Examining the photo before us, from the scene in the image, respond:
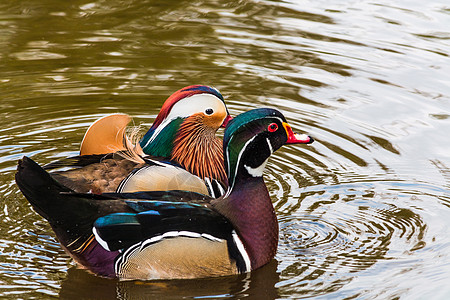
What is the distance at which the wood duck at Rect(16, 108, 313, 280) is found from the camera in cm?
620

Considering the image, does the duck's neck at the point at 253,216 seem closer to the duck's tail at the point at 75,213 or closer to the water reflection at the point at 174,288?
the water reflection at the point at 174,288

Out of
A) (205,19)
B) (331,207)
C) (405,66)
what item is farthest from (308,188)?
(205,19)

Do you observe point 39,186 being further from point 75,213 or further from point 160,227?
point 160,227

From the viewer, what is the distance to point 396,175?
7.96m

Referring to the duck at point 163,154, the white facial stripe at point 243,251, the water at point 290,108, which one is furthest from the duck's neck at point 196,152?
the white facial stripe at point 243,251

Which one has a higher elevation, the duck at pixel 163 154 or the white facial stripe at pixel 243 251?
the duck at pixel 163 154

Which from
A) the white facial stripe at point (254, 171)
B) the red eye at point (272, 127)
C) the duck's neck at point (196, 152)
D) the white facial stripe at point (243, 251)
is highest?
the red eye at point (272, 127)

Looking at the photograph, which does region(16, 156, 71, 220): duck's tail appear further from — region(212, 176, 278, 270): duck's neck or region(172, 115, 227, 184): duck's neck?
region(172, 115, 227, 184): duck's neck

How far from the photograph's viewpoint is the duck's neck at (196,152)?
773cm

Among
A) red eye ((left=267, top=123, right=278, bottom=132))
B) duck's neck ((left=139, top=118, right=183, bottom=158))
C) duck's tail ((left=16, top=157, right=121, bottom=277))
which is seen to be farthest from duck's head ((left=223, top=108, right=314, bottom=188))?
duck's neck ((left=139, top=118, right=183, bottom=158))

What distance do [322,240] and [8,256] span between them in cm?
251

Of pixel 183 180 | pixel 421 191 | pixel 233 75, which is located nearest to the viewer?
pixel 183 180

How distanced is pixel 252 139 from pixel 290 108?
2951 millimetres

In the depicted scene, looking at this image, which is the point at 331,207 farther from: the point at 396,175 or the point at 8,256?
the point at 8,256
